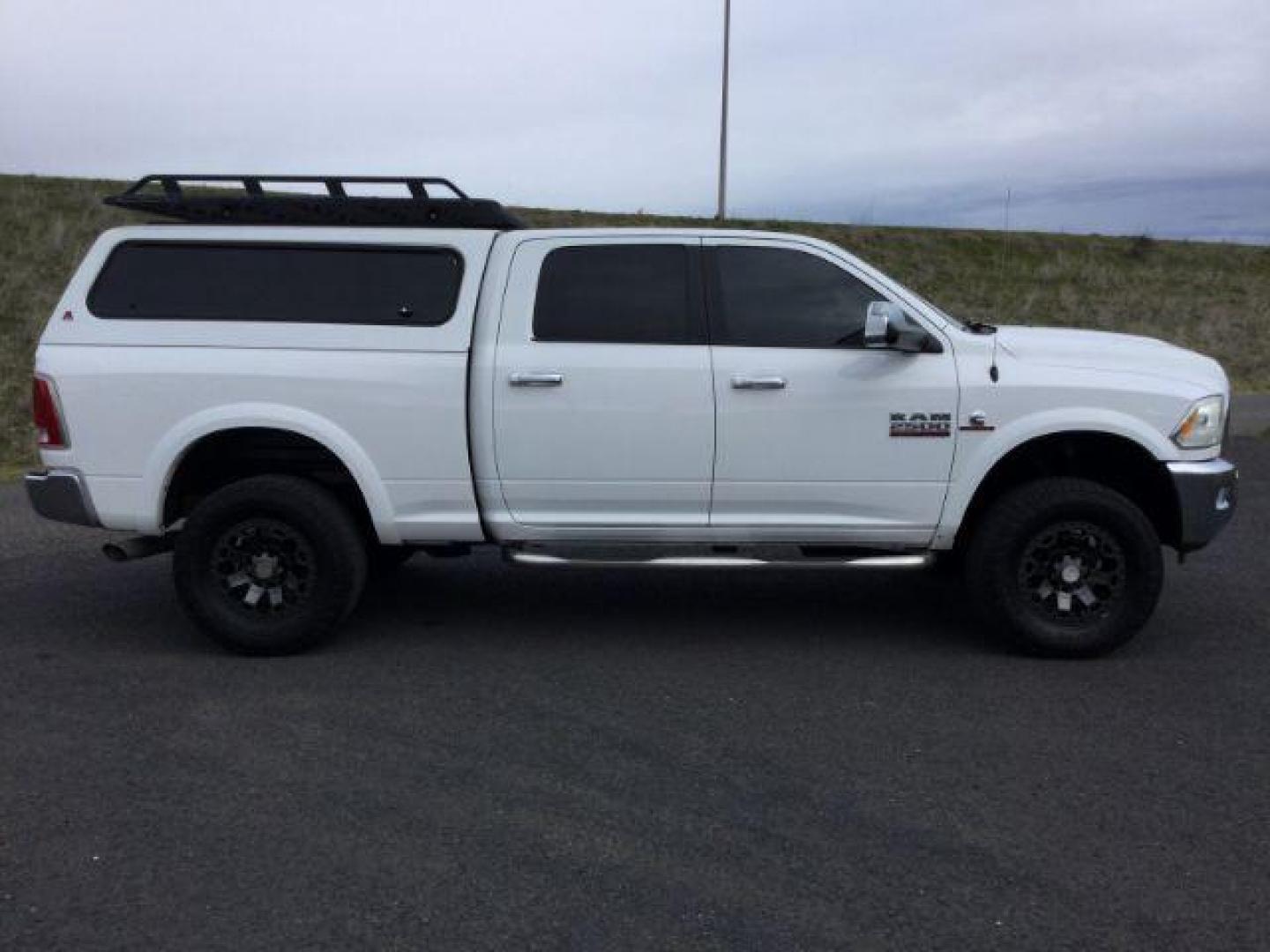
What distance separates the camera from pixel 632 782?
421 cm

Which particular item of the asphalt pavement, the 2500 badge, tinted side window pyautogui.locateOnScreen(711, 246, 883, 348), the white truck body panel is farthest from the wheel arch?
tinted side window pyautogui.locateOnScreen(711, 246, 883, 348)

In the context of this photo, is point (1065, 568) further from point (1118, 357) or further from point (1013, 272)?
point (1013, 272)

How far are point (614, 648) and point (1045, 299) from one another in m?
26.8

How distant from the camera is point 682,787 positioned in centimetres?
416

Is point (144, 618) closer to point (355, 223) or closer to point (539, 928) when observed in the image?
point (355, 223)

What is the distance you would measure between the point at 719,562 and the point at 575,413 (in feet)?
3.11

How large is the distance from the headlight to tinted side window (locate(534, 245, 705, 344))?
2.22m

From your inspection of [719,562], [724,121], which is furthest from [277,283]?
[724,121]

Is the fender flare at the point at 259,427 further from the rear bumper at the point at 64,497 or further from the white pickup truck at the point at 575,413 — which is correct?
the rear bumper at the point at 64,497

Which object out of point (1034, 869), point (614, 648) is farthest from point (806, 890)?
point (614, 648)

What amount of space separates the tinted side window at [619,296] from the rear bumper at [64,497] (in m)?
2.22

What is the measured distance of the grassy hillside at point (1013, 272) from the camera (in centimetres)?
2306

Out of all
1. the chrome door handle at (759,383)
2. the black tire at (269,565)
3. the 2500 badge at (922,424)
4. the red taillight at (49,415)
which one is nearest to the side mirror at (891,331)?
the 2500 badge at (922,424)

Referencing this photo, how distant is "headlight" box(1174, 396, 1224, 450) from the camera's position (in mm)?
5578
